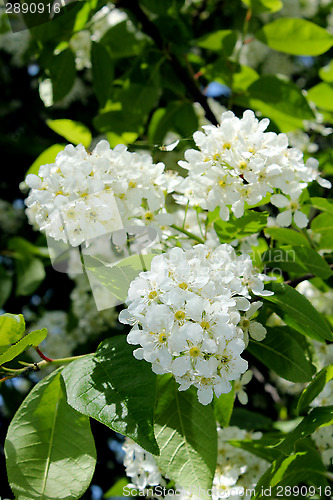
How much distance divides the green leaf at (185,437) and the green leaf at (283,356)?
23cm

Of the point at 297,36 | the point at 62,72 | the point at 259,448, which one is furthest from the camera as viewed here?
the point at 62,72

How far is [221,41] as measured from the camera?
2.44 m

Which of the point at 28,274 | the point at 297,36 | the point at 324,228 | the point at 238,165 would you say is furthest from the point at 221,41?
the point at 28,274

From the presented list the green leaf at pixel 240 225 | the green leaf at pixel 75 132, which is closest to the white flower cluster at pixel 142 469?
the green leaf at pixel 240 225

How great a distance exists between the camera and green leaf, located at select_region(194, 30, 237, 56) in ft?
7.87

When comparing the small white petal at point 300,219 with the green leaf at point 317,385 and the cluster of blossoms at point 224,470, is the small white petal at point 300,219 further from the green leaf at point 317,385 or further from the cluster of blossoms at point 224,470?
the cluster of blossoms at point 224,470

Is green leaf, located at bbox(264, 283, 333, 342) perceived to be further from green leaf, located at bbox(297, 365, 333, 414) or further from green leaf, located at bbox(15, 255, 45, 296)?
green leaf, located at bbox(15, 255, 45, 296)

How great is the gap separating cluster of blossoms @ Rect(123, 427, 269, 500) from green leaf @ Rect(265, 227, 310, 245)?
2.26 feet

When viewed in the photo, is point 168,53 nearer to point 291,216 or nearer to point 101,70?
point 101,70

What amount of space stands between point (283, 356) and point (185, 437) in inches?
14.1

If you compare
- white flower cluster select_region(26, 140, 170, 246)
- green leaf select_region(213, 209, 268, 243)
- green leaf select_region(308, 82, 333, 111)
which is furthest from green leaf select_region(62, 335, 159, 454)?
green leaf select_region(308, 82, 333, 111)

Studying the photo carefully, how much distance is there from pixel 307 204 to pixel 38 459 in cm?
106

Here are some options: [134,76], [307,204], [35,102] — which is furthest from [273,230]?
[35,102]

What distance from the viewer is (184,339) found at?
1098 millimetres
